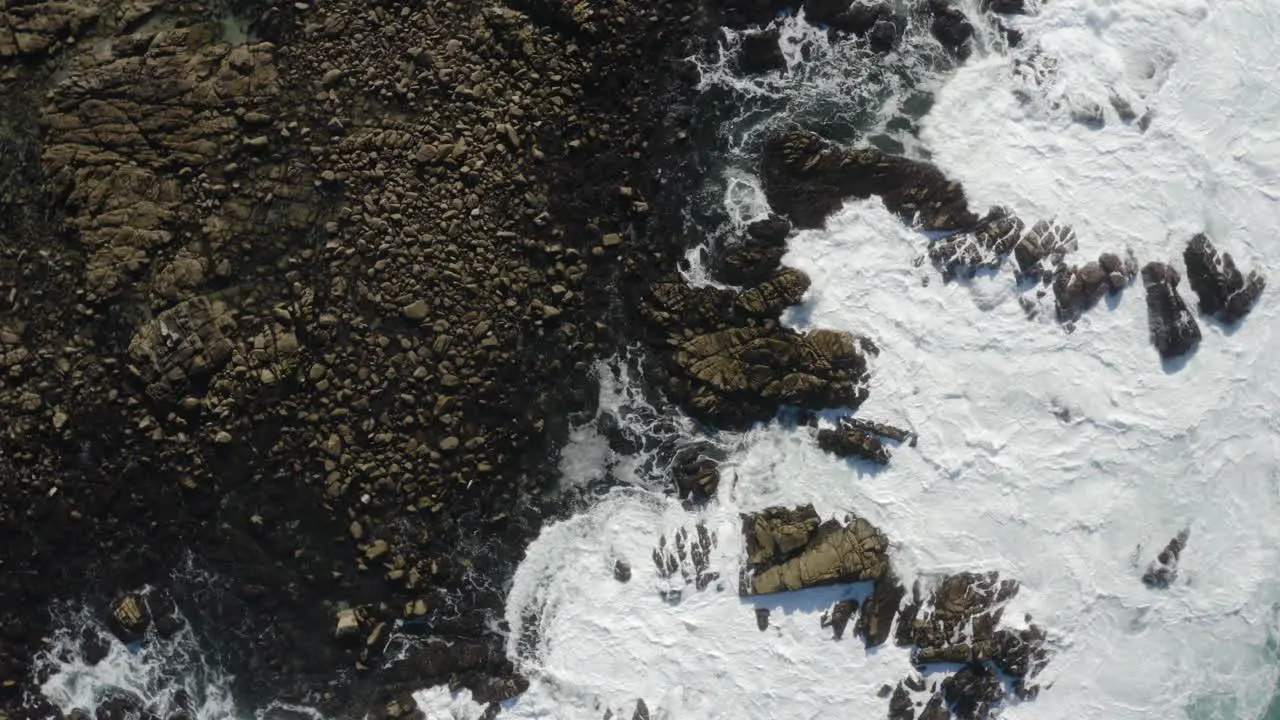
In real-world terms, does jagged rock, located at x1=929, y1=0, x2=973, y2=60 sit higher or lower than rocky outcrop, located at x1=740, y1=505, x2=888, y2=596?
higher

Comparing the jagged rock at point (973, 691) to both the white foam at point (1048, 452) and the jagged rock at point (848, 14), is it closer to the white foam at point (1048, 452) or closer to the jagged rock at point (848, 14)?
the white foam at point (1048, 452)

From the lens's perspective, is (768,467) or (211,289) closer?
(211,289)

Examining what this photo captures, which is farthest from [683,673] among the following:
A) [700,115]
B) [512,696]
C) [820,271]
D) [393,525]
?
[700,115]

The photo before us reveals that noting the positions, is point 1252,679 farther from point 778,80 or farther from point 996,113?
point 778,80

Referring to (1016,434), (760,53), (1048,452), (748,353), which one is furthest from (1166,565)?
(760,53)

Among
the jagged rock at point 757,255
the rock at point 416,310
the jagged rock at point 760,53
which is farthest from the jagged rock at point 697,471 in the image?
the jagged rock at point 760,53

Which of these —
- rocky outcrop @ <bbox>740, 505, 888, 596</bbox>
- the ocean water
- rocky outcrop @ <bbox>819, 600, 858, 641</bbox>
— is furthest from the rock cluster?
rocky outcrop @ <bbox>819, 600, 858, 641</bbox>

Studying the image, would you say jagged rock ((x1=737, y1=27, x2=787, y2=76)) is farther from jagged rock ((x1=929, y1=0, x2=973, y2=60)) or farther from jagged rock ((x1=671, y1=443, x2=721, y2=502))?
jagged rock ((x1=671, y1=443, x2=721, y2=502))
